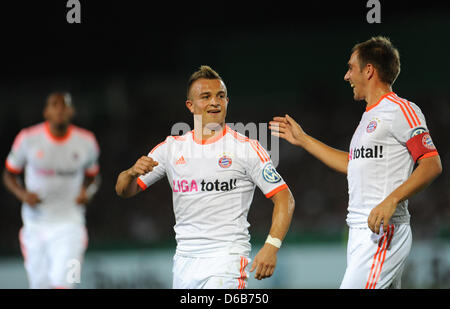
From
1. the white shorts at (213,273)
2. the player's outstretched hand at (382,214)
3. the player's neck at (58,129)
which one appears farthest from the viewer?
the player's neck at (58,129)

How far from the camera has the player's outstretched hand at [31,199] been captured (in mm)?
7195

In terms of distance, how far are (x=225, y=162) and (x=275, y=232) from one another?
2.31 ft

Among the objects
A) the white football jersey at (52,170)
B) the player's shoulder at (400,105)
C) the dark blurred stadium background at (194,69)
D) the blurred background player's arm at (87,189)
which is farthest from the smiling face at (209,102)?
the dark blurred stadium background at (194,69)

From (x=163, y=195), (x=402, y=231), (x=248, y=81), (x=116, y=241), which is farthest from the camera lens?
(x=248, y=81)

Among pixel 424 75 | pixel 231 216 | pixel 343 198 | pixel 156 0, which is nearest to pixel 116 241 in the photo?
pixel 343 198

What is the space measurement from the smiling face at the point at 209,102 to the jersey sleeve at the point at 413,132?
1292mm

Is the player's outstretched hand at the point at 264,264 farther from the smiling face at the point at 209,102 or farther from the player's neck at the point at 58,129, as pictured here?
the player's neck at the point at 58,129

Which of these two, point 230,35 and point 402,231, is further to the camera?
point 230,35

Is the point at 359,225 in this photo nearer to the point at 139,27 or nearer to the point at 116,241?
the point at 116,241

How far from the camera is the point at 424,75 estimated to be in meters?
17.2

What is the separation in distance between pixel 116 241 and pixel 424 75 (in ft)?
32.6

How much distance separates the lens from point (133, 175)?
461 cm

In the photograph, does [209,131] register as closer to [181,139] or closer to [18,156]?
[181,139]

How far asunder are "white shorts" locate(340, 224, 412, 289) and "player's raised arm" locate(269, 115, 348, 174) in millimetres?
705
